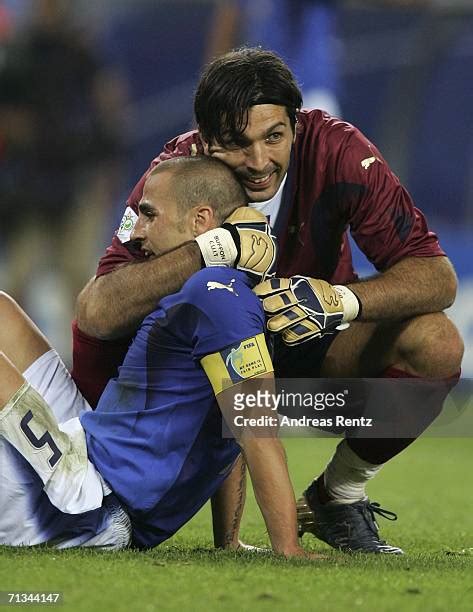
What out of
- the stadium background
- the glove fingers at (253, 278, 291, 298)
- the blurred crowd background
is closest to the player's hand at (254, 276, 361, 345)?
the glove fingers at (253, 278, 291, 298)

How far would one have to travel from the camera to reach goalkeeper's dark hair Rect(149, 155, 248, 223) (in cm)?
359

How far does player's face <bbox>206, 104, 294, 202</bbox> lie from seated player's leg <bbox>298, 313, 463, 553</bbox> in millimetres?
567

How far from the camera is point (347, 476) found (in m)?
4.10

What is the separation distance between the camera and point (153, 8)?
10383 millimetres

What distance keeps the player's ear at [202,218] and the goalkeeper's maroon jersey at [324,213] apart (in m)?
0.28

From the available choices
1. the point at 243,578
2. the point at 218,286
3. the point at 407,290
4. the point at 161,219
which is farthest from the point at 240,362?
the point at 407,290

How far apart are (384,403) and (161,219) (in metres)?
0.92

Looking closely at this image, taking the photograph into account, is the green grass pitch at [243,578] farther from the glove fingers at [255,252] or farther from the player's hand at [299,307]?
the glove fingers at [255,252]

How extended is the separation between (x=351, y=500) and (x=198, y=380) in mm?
978

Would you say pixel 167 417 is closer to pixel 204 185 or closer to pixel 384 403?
pixel 204 185

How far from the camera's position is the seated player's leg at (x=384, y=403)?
12.8 feet

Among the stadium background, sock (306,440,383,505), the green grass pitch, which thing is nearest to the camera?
the green grass pitch

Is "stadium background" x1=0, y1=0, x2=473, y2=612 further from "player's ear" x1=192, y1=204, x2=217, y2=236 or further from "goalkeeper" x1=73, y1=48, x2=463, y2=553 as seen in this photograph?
"player's ear" x1=192, y1=204, x2=217, y2=236

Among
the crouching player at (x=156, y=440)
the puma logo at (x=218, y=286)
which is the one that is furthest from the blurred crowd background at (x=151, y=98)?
the puma logo at (x=218, y=286)
